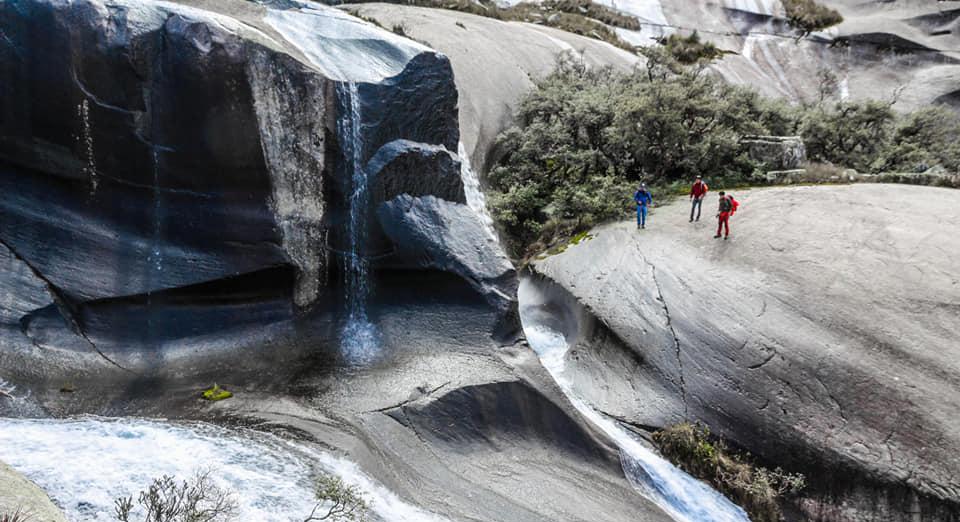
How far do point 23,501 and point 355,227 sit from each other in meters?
9.10

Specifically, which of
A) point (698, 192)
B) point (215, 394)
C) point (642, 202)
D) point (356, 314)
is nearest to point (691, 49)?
point (698, 192)

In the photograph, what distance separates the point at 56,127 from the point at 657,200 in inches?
611

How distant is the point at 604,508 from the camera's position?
35.2ft

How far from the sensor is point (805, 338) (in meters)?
13.6

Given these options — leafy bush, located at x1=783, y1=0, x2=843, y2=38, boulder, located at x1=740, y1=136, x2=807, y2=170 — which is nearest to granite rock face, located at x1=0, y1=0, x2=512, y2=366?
boulder, located at x1=740, y1=136, x2=807, y2=170

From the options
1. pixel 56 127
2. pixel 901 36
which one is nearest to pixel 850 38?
pixel 901 36

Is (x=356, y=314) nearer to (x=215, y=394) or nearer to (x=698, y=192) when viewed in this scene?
(x=215, y=394)

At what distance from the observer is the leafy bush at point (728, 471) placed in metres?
12.1

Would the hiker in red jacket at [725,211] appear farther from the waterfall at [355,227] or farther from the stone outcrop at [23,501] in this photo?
the stone outcrop at [23,501]

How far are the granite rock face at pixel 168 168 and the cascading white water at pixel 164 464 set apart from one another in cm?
252

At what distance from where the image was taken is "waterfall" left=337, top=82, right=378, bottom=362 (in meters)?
13.6

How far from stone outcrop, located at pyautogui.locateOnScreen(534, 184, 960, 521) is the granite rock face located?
651 cm

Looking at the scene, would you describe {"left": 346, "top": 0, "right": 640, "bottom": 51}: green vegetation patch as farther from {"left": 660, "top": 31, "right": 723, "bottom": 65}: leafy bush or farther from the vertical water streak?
the vertical water streak

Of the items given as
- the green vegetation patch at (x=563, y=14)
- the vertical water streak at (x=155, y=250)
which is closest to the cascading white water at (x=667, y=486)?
the vertical water streak at (x=155, y=250)
